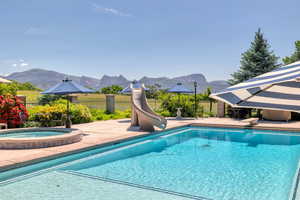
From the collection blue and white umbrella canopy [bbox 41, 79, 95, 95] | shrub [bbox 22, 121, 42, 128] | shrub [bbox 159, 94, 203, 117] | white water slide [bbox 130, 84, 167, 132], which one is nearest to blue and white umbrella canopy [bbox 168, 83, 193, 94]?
shrub [bbox 159, 94, 203, 117]

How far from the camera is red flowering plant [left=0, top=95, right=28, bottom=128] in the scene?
10.3 metres

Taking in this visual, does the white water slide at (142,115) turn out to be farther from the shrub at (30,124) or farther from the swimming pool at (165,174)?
the shrub at (30,124)

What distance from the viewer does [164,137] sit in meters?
10.6

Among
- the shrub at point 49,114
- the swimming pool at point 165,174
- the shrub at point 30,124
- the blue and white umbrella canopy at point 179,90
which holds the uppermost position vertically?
the blue and white umbrella canopy at point 179,90

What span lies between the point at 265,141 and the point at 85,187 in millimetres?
7750

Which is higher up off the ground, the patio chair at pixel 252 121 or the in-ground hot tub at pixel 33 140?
the patio chair at pixel 252 121

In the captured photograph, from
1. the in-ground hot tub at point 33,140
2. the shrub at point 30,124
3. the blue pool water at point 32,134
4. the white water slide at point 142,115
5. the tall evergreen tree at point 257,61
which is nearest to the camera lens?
the in-ground hot tub at point 33,140

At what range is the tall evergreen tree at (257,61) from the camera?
20641 mm

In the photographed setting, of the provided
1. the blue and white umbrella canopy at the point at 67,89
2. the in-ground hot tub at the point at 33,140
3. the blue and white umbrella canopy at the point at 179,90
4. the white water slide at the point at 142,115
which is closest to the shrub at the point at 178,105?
the blue and white umbrella canopy at the point at 179,90

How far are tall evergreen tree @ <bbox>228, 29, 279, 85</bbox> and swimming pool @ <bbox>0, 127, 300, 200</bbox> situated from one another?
12.6 metres

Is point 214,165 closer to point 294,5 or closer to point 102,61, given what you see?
point 294,5

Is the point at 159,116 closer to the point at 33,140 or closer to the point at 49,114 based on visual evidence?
the point at 49,114

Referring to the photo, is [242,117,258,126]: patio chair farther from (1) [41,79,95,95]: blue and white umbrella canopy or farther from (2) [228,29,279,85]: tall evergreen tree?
(2) [228,29,279,85]: tall evergreen tree

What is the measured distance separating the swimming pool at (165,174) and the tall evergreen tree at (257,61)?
1262cm
